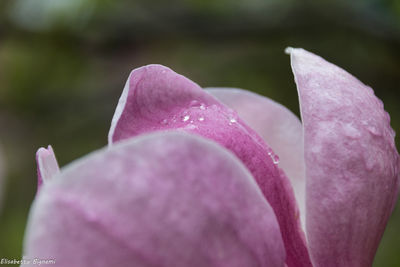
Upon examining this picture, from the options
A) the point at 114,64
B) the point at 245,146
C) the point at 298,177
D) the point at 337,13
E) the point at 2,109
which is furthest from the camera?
the point at 114,64

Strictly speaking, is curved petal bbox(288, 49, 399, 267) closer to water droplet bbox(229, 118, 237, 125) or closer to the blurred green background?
water droplet bbox(229, 118, 237, 125)

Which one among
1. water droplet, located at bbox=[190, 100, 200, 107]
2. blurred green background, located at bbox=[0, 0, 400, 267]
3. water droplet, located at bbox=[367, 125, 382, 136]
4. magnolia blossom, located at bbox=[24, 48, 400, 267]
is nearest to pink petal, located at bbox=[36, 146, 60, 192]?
magnolia blossom, located at bbox=[24, 48, 400, 267]

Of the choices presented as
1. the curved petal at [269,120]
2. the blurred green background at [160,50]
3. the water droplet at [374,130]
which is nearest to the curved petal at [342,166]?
the water droplet at [374,130]

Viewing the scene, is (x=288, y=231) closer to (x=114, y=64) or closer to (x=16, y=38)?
(x=16, y=38)

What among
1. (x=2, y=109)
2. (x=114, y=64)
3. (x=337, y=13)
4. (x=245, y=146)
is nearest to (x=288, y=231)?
(x=245, y=146)

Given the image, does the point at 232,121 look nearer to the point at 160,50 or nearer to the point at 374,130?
the point at 374,130

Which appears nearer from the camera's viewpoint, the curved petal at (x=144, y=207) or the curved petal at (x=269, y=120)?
the curved petal at (x=144, y=207)

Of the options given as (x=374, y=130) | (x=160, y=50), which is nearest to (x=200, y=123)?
(x=374, y=130)

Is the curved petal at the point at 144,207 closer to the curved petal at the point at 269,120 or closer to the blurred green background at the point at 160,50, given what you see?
the curved petal at the point at 269,120
